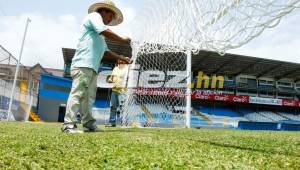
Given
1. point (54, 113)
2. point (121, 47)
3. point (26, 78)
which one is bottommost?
point (54, 113)

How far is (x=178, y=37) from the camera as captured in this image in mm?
6891

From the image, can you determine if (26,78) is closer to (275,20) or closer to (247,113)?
(275,20)

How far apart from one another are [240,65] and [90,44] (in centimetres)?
3253

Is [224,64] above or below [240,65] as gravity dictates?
below

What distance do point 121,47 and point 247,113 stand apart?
20303 millimetres

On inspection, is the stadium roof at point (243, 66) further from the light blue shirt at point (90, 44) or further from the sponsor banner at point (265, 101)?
the light blue shirt at point (90, 44)

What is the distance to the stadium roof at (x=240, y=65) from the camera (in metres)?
33.1

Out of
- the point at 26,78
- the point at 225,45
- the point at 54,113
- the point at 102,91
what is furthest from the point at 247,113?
the point at 225,45

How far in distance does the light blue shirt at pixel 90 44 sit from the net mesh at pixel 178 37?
1235mm

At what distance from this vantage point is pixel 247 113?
3862 centimetres

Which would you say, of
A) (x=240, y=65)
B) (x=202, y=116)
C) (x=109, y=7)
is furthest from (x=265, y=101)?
(x=109, y=7)

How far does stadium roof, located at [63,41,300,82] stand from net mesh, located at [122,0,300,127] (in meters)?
12.9

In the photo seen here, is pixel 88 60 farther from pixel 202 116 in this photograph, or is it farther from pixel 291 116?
pixel 291 116

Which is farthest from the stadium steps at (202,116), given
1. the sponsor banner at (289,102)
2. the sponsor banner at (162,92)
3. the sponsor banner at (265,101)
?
the sponsor banner at (162,92)
